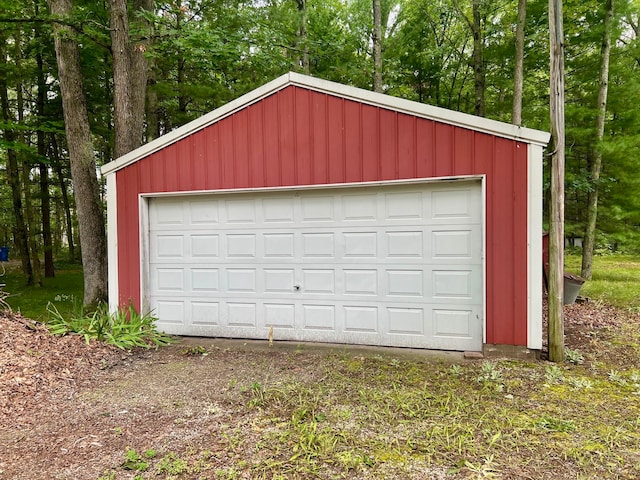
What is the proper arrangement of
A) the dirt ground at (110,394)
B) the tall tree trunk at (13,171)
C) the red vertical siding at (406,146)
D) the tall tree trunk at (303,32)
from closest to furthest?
the dirt ground at (110,394)
the red vertical siding at (406,146)
the tall tree trunk at (13,171)
the tall tree trunk at (303,32)

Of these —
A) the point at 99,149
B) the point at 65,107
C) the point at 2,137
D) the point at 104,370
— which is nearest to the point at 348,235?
the point at 104,370

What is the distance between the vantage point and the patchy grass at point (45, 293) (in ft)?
23.1

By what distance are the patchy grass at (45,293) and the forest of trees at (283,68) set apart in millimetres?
620

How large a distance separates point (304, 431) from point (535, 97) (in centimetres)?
1119

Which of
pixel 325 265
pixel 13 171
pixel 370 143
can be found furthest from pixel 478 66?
pixel 13 171

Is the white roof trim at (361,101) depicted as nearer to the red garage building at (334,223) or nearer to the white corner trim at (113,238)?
the red garage building at (334,223)

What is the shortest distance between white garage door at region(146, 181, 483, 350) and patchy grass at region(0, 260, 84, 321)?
193cm

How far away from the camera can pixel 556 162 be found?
13.0 ft

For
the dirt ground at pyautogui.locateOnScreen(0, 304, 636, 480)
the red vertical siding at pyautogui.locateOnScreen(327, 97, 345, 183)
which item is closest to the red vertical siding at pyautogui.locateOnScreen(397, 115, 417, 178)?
the red vertical siding at pyautogui.locateOnScreen(327, 97, 345, 183)

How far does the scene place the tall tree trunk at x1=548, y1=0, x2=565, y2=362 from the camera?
3939 mm

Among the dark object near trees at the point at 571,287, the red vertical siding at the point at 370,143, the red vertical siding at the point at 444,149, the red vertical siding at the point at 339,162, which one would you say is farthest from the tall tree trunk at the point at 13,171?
the dark object near trees at the point at 571,287

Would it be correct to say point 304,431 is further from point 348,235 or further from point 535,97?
point 535,97

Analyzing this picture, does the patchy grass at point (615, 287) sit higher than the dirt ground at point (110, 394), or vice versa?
the dirt ground at point (110, 394)

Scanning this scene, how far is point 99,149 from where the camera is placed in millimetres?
13375
